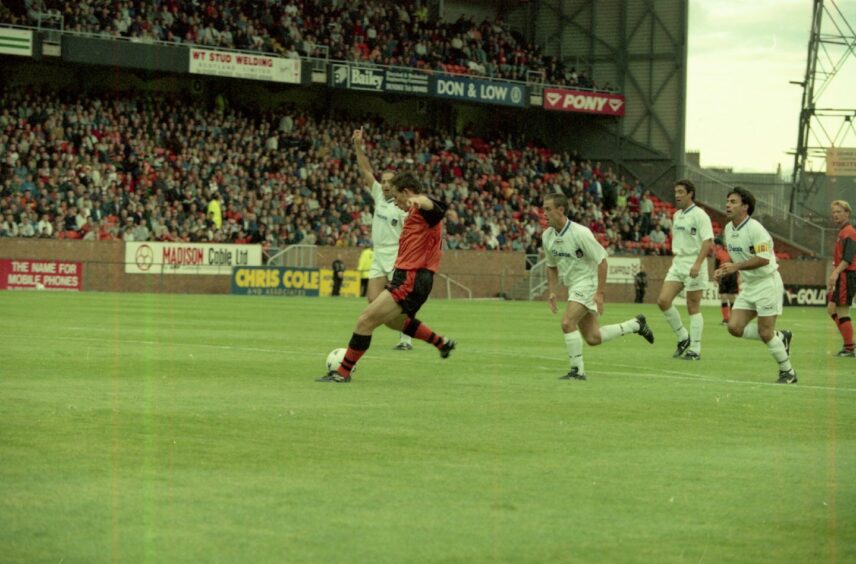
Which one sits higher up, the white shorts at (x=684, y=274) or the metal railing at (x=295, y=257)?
the white shorts at (x=684, y=274)

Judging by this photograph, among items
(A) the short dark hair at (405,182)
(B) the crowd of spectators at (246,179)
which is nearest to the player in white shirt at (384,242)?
(A) the short dark hair at (405,182)

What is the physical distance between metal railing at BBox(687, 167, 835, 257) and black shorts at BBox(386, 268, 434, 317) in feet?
155

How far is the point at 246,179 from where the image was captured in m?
47.5

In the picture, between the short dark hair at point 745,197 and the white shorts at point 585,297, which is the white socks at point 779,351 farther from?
the white shorts at point 585,297

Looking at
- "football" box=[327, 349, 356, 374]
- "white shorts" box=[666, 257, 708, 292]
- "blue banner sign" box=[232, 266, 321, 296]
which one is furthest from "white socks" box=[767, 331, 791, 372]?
"blue banner sign" box=[232, 266, 321, 296]

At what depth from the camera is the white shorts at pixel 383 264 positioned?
1836 cm

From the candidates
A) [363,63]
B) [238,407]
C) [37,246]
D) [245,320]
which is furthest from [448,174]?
[238,407]

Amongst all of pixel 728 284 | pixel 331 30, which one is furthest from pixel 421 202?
pixel 331 30

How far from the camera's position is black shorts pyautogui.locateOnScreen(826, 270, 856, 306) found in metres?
20.3

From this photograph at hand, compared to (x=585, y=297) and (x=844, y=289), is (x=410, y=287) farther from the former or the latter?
(x=844, y=289)

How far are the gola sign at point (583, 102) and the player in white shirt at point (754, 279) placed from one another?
1752 inches

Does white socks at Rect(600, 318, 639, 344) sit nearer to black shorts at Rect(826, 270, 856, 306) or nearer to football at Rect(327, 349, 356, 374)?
football at Rect(327, 349, 356, 374)

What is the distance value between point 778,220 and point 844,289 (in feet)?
136

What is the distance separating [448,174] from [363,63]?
5660mm
